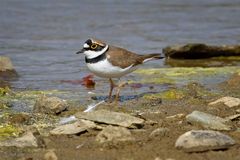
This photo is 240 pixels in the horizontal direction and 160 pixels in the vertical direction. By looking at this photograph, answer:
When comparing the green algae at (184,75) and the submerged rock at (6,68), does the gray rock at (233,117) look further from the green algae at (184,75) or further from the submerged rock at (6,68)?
the submerged rock at (6,68)

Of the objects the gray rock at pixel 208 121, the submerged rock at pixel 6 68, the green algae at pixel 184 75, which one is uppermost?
the gray rock at pixel 208 121

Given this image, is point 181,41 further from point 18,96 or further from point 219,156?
point 219,156

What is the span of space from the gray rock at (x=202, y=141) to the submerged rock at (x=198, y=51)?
5967 millimetres

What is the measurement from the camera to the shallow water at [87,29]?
37.1 feet

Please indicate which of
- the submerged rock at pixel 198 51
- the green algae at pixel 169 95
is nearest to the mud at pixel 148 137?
the green algae at pixel 169 95

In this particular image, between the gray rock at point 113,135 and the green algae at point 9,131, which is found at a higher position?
the gray rock at point 113,135

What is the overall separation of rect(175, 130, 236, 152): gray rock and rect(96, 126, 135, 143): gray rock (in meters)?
0.49

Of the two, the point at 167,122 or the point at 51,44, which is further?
the point at 51,44

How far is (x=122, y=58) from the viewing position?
8852 millimetres

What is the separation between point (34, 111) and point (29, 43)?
5.63 meters

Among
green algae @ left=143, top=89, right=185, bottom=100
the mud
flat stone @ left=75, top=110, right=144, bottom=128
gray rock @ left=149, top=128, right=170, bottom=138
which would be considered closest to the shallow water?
green algae @ left=143, top=89, right=185, bottom=100

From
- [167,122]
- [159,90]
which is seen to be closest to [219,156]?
[167,122]

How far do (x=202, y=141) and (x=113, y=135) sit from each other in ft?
2.74

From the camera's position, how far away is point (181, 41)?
548 inches
